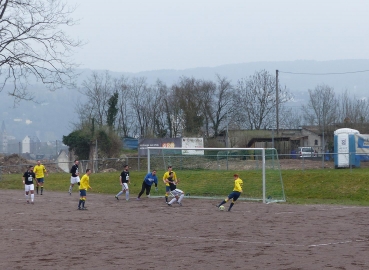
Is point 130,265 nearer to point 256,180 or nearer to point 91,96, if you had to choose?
point 256,180

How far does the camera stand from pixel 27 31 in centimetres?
2419

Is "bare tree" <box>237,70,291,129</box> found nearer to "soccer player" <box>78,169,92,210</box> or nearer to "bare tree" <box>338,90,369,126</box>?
"bare tree" <box>338,90,369,126</box>

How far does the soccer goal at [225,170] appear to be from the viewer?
104 ft

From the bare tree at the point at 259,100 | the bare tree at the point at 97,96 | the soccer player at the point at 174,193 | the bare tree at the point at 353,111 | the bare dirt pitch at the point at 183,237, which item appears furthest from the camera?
the bare tree at the point at 97,96

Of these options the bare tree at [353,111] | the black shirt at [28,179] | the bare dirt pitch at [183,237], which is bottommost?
the bare dirt pitch at [183,237]

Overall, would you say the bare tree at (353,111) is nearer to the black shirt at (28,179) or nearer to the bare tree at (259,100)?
the bare tree at (259,100)

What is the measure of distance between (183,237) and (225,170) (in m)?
17.7

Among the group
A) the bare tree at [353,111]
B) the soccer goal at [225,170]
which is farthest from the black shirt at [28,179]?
the bare tree at [353,111]

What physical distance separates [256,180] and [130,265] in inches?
814

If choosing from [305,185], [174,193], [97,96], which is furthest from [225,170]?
[97,96]

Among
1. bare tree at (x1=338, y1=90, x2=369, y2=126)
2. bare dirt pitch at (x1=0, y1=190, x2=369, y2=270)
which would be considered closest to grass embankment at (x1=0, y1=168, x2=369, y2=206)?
A: bare dirt pitch at (x1=0, y1=190, x2=369, y2=270)

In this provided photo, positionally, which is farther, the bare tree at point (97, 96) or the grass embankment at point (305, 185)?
the bare tree at point (97, 96)

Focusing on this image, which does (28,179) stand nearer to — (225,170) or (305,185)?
(225,170)

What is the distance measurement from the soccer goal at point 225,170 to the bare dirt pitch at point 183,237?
4708mm
